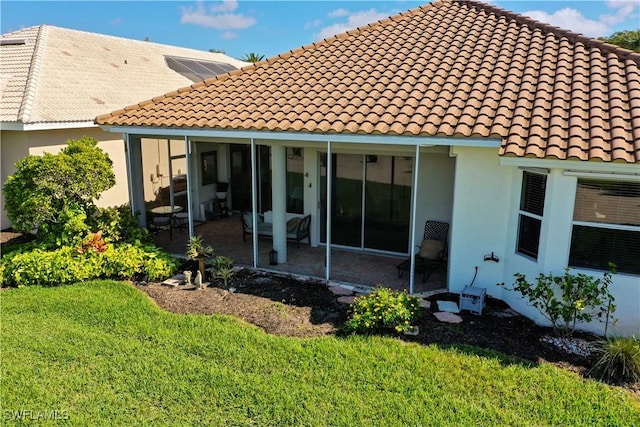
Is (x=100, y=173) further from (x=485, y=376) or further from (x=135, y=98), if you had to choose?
(x=485, y=376)

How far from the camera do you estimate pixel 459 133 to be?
7746 mm

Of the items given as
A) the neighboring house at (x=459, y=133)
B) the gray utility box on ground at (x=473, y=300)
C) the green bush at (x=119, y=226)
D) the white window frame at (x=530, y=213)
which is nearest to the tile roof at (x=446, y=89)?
the neighboring house at (x=459, y=133)

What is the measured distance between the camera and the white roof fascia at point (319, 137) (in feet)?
25.7

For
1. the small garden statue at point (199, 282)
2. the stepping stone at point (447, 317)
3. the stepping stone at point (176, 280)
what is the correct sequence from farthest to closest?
the stepping stone at point (176, 280), the small garden statue at point (199, 282), the stepping stone at point (447, 317)

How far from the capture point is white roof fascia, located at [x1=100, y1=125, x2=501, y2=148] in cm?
784

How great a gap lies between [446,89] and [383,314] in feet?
15.8

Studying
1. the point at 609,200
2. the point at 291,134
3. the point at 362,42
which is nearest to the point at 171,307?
the point at 291,134

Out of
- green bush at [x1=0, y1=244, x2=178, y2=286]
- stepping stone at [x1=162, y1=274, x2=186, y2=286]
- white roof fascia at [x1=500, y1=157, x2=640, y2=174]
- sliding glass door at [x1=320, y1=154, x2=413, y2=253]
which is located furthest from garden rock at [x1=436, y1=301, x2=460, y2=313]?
green bush at [x1=0, y1=244, x2=178, y2=286]

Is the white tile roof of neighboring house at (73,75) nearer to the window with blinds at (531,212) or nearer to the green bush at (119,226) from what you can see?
the green bush at (119,226)

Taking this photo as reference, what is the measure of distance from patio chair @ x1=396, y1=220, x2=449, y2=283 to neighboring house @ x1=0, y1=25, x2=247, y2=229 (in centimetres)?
964

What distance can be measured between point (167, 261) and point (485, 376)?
23.3 ft

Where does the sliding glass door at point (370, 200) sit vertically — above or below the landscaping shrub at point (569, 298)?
above

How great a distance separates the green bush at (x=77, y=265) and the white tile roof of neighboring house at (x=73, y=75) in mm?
4433

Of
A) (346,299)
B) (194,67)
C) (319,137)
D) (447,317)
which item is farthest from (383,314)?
(194,67)
